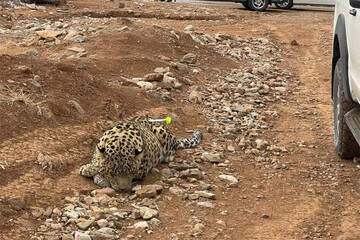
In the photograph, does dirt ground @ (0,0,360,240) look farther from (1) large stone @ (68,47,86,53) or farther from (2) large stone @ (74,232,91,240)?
(2) large stone @ (74,232,91,240)

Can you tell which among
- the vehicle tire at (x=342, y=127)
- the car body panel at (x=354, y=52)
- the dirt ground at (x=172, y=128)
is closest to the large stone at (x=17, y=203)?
the dirt ground at (x=172, y=128)

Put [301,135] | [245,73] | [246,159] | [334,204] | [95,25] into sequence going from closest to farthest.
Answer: [334,204] < [246,159] < [301,135] < [245,73] < [95,25]

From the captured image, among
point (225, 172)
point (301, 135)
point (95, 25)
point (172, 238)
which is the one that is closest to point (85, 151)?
point (225, 172)

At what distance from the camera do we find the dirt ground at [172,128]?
6.18 m

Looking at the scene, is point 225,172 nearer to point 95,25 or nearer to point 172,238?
point 172,238

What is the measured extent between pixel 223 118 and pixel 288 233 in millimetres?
3769

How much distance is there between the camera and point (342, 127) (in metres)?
7.62

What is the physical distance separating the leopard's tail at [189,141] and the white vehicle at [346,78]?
1631mm

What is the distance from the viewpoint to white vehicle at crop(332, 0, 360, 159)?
6.43 m

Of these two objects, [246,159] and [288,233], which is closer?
[288,233]

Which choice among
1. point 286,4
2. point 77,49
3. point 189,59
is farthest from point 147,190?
point 286,4

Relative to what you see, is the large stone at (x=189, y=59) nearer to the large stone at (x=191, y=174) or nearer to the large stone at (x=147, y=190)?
the large stone at (x=191, y=174)

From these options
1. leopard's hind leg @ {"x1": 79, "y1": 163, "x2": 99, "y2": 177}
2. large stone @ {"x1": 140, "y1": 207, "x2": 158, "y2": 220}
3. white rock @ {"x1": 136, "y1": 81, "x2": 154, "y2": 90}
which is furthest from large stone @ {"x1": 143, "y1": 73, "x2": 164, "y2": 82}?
large stone @ {"x1": 140, "y1": 207, "x2": 158, "y2": 220}

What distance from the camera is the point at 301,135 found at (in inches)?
360
